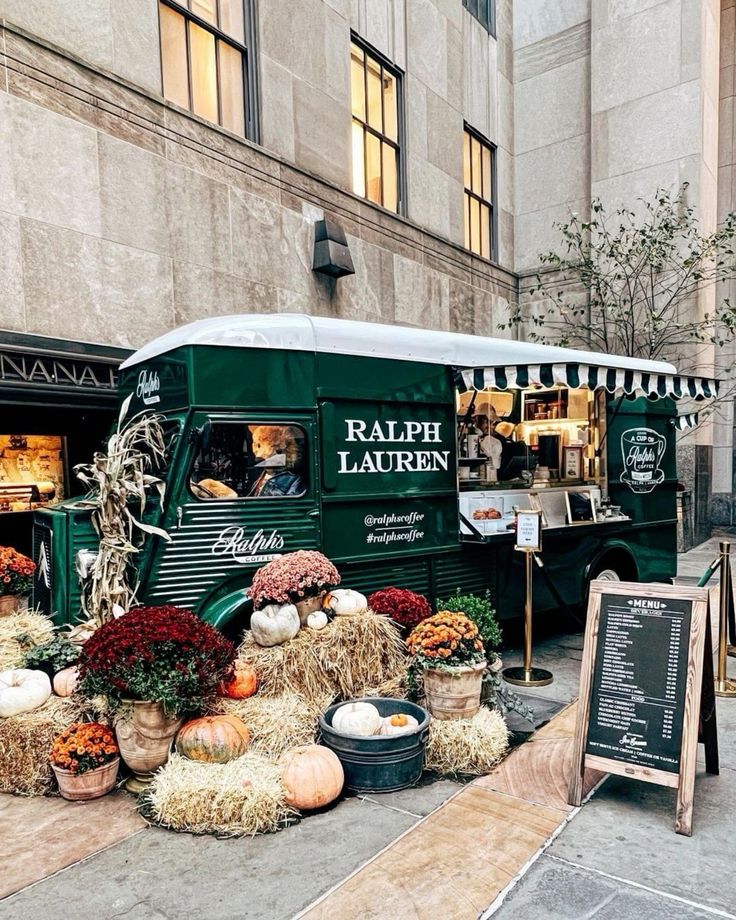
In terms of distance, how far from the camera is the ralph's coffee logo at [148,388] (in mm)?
5605

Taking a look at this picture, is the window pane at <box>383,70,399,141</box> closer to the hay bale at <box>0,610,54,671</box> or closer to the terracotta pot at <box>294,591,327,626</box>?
the terracotta pot at <box>294,591,327,626</box>

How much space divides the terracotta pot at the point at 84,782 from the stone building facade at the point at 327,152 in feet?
15.5

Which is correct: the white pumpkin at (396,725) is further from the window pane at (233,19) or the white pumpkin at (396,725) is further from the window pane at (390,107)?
the window pane at (390,107)

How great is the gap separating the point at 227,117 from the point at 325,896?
9.61 m

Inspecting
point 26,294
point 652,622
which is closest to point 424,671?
point 652,622

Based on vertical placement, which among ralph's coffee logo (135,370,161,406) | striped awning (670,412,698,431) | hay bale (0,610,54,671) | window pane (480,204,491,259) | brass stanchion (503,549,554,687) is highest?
window pane (480,204,491,259)

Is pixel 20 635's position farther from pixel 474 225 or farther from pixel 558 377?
pixel 474 225

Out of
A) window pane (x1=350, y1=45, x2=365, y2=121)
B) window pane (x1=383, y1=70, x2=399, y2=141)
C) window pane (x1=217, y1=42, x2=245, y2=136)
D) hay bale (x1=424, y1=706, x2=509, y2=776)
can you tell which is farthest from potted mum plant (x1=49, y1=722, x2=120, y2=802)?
window pane (x1=383, y1=70, x2=399, y2=141)

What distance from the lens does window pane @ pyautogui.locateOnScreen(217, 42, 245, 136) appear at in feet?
31.1

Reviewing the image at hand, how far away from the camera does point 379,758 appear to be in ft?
13.8

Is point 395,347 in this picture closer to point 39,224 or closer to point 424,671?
point 424,671

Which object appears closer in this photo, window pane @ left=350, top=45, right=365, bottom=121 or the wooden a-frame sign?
the wooden a-frame sign

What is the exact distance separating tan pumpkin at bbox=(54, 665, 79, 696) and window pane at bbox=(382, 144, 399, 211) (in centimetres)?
1003

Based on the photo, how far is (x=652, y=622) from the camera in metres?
4.05
